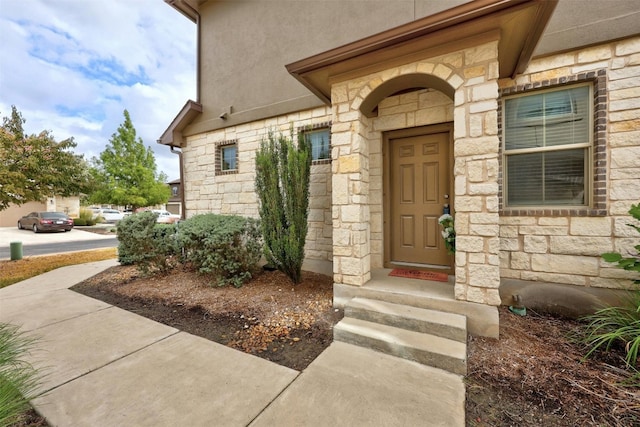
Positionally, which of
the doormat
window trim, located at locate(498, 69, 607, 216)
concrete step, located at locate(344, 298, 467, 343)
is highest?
window trim, located at locate(498, 69, 607, 216)

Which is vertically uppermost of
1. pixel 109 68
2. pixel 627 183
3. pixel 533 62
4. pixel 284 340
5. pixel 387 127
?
pixel 109 68

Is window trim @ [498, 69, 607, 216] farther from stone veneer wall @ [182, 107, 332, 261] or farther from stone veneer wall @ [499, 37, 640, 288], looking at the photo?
stone veneer wall @ [182, 107, 332, 261]

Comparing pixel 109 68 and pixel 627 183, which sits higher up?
pixel 109 68

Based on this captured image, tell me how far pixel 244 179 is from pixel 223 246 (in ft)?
6.49

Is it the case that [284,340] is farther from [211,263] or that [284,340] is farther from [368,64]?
[368,64]

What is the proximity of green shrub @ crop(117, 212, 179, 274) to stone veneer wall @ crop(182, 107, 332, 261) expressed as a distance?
126 centimetres

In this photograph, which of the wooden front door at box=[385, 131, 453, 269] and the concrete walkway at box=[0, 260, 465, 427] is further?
the wooden front door at box=[385, 131, 453, 269]

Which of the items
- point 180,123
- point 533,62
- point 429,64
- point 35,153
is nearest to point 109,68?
point 35,153

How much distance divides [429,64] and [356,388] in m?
3.23

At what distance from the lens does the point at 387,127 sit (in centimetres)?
377

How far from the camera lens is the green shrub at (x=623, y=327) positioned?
2.06m

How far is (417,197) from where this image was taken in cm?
375

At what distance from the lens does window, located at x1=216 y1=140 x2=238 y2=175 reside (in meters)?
5.71

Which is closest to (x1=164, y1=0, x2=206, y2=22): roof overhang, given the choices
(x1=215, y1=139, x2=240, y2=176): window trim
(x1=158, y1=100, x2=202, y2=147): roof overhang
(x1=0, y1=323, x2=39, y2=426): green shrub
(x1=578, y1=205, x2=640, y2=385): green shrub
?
(x1=158, y1=100, x2=202, y2=147): roof overhang
